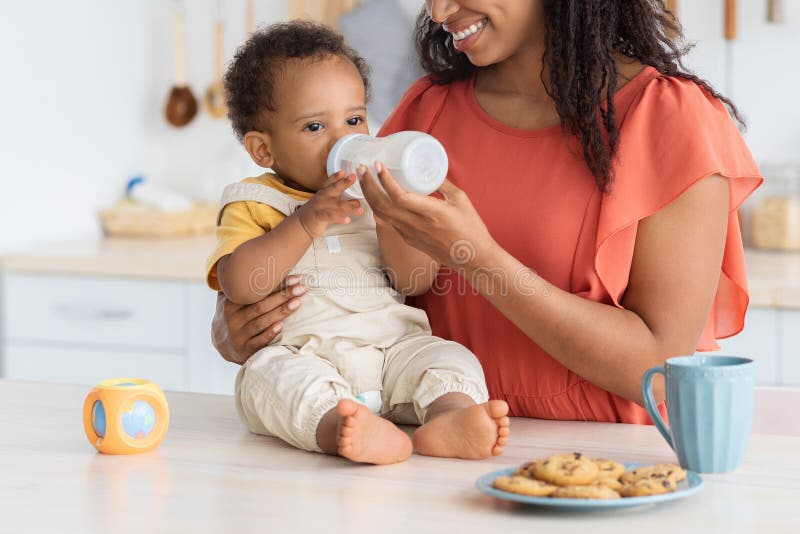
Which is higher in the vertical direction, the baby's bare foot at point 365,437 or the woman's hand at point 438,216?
the woman's hand at point 438,216

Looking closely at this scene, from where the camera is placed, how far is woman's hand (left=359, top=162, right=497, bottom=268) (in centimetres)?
124

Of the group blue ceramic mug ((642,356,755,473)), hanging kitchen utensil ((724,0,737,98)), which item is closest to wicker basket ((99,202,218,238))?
hanging kitchen utensil ((724,0,737,98))

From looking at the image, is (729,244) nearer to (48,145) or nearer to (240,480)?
(240,480)

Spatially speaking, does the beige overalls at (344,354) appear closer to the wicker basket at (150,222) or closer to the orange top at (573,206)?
the orange top at (573,206)

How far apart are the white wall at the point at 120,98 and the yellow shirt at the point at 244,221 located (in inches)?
59.0

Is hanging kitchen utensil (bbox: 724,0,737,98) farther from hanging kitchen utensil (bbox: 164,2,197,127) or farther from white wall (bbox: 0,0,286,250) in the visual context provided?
hanging kitchen utensil (bbox: 164,2,197,127)

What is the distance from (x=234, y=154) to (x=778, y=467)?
2486mm

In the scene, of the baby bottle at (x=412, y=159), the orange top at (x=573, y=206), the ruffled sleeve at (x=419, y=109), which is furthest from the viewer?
the ruffled sleeve at (x=419, y=109)

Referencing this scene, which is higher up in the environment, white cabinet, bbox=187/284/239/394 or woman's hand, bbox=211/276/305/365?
woman's hand, bbox=211/276/305/365

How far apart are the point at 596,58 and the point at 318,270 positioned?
46 centimetres

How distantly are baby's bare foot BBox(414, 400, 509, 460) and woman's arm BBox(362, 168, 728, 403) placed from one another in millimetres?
199

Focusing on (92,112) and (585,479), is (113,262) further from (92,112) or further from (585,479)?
(585,479)

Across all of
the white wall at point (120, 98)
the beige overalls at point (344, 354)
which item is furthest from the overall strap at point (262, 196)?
the white wall at point (120, 98)

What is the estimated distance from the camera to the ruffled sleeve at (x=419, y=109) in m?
1.66
